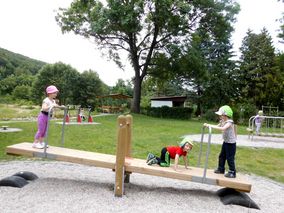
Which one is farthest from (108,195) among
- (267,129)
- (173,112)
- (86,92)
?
(86,92)

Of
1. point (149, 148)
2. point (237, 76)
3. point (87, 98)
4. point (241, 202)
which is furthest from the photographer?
point (87, 98)

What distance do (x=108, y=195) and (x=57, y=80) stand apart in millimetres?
55129

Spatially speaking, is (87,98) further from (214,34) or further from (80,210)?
(80,210)

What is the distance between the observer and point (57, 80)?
57.5m

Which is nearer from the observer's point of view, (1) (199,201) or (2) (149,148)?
(1) (199,201)

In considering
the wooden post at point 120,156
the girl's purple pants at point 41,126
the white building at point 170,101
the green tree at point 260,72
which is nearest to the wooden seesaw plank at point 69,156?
the wooden post at point 120,156

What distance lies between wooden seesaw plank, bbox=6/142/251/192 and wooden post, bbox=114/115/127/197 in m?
0.13

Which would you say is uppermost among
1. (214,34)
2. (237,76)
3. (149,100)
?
(214,34)

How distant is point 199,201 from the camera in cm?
496

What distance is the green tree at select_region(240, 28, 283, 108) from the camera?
36.2m

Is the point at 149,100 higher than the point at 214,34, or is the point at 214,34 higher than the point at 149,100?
the point at 214,34

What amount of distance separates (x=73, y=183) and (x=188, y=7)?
21.4 metres

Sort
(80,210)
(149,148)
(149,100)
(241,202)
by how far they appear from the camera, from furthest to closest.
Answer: (149,100), (149,148), (241,202), (80,210)

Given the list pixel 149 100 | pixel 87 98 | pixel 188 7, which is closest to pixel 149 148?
pixel 188 7
